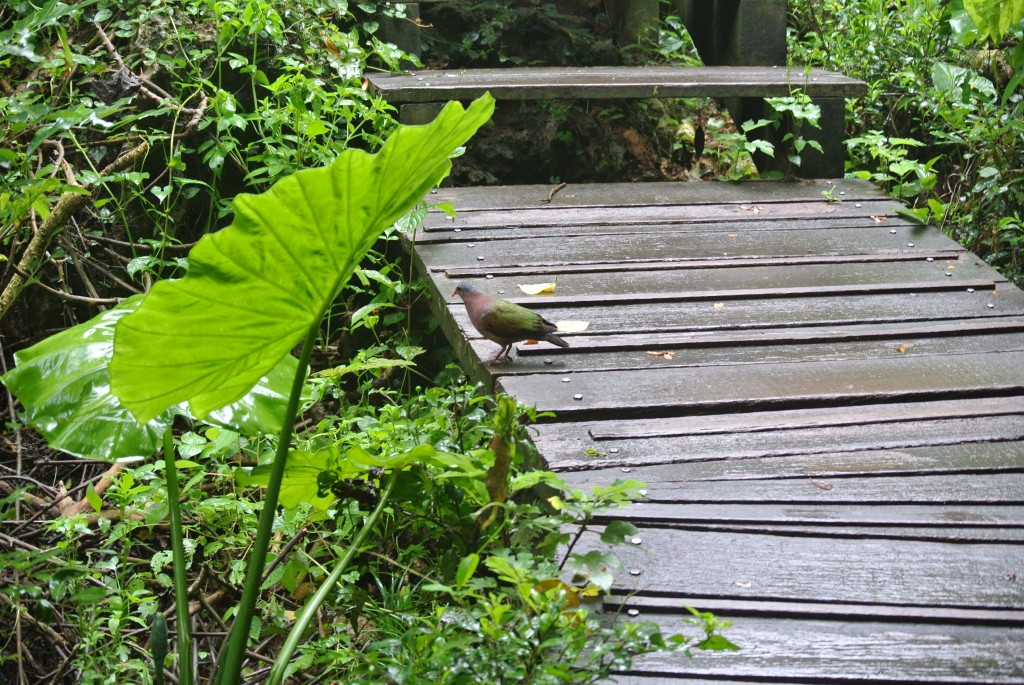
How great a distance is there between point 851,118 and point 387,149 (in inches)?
191

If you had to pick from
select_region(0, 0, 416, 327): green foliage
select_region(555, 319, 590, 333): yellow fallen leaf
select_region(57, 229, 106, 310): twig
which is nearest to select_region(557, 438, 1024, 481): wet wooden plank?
select_region(555, 319, 590, 333): yellow fallen leaf

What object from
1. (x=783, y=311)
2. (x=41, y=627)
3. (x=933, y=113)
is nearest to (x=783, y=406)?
(x=783, y=311)

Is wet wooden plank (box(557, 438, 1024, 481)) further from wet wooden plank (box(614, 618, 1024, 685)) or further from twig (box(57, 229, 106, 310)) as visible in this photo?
twig (box(57, 229, 106, 310))

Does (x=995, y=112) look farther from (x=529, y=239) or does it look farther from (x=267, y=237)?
(x=267, y=237)

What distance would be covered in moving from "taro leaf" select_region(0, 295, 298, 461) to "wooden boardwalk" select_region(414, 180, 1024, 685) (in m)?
0.72

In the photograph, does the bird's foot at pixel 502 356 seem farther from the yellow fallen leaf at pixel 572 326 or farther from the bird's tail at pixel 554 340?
the yellow fallen leaf at pixel 572 326

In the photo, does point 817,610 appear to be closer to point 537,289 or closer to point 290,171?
point 537,289

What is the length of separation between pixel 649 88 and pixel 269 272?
10.8 ft

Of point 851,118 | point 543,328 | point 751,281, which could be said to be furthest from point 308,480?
point 851,118

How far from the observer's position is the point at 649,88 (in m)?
4.67

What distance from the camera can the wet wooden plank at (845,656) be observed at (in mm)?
1769

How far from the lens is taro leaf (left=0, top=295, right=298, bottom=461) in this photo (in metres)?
1.92

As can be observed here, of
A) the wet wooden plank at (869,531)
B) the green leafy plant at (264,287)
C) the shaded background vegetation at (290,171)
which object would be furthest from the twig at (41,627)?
the wet wooden plank at (869,531)

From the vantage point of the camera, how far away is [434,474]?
2221 millimetres
